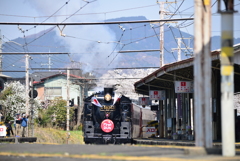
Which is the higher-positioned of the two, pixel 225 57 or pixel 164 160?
pixel 225 57

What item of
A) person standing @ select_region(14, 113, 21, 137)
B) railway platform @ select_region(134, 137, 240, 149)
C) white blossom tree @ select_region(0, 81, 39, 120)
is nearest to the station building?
railway platform @ select_region(134, 137, 240, 149)

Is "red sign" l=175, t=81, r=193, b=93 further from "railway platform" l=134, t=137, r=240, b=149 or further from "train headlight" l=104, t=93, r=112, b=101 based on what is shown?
"train headlight" l=104, t=93, r=112, b=101

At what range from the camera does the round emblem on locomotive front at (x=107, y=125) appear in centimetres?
2947

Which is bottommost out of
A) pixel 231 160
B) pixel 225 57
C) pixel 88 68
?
pixel 231 160

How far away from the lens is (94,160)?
37.3 ft

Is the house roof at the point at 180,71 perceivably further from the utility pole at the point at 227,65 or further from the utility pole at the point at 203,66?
the utility pole at the point at 227,65

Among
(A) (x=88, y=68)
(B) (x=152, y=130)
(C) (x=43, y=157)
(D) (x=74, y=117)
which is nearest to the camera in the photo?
(C) (x=43, y=157)

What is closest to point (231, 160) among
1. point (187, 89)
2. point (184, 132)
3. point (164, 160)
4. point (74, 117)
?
point (164, 160)

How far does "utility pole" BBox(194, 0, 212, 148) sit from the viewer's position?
520 inches

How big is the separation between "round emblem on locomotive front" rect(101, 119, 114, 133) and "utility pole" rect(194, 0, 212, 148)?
1638cm

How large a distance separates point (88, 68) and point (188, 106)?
20720 millimetres

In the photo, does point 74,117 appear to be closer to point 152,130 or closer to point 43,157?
point 152,130

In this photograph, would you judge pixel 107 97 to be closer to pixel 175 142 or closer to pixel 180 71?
pixel 180 71

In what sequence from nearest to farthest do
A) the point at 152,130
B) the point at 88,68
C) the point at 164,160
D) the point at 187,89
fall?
the point at 164,160
the point at 187,89
the point at 152,130
the point at 88,68
